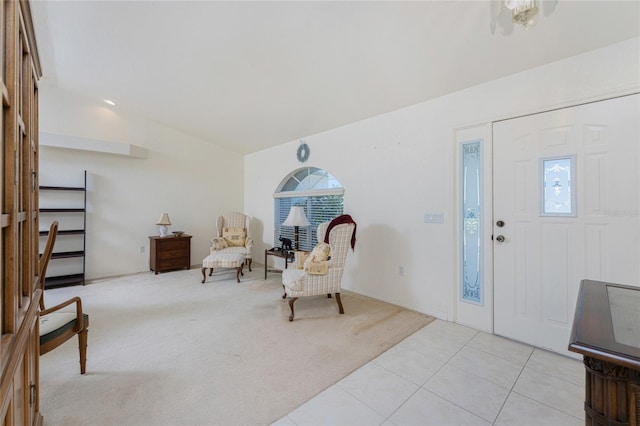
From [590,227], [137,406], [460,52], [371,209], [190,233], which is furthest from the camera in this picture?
[190,233]

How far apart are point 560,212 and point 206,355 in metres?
3.18

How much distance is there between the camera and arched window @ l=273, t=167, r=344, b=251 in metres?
4.18

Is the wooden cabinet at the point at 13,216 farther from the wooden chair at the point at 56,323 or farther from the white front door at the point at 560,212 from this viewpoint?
the white front door at the point at 560,212

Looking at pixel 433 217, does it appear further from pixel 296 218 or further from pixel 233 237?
pixel 233 237

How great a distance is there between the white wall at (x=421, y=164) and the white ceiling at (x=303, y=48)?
5.9 inches

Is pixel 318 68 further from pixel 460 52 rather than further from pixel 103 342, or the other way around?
pixel 103 342

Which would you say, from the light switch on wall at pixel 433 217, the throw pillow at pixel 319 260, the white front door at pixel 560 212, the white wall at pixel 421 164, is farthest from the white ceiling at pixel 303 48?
the throw pillow at pixel 319 260

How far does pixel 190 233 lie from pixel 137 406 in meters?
4.17

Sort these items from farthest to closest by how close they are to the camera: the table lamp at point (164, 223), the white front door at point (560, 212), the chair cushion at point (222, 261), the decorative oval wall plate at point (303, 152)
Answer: the table lamp at point (164, 223) → the decorative oval wall plate at point (303, 152) → the chair cushion at point (222, 261) → the white front door at point (560, 212)

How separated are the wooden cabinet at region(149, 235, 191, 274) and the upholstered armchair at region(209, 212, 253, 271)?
1.73 feet

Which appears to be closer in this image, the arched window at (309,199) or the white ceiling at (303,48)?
the white ceiling at (303,48)

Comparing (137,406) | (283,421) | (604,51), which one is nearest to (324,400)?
(283,421)

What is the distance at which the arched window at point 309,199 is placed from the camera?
165 inches

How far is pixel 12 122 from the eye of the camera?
85cm
